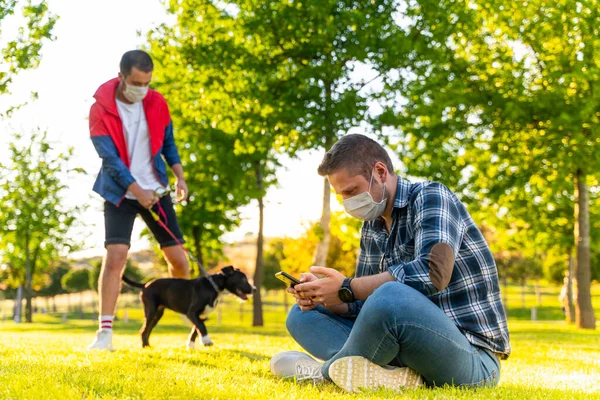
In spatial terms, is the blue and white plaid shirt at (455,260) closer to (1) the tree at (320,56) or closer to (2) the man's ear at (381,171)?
(2) the man's ear at (381,171)

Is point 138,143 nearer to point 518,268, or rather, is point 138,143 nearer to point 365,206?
point 365,206

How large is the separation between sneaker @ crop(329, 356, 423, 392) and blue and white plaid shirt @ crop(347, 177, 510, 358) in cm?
47

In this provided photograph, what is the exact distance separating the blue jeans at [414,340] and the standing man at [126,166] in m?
3.23

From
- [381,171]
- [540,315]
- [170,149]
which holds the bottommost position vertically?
[540,315]

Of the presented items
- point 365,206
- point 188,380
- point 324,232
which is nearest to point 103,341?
point 188,380

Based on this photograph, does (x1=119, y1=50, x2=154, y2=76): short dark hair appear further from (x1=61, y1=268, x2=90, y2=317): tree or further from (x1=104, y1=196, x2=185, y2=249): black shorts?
(x1=61, y1=268, x2=90, y2=317): tree

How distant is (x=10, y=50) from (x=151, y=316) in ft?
14.2

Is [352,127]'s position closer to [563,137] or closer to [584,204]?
[563,137]

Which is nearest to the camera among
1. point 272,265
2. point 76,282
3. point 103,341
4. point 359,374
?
point 359,374

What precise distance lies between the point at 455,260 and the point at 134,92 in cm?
397

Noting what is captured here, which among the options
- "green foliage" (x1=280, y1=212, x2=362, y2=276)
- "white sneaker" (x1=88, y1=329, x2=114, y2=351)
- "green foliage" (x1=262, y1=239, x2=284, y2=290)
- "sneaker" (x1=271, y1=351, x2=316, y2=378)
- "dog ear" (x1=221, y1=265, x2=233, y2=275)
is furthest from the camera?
"green foliage" (x1=262, y1=239, x2=284, y2=290)

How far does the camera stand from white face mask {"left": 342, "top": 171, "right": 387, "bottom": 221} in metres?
3.96

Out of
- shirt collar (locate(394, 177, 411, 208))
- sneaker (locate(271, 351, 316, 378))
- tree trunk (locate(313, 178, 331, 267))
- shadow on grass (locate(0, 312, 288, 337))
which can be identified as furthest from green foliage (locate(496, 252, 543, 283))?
shirt collar (locate(394, 177, 411, 208))

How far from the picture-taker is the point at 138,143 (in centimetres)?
682
